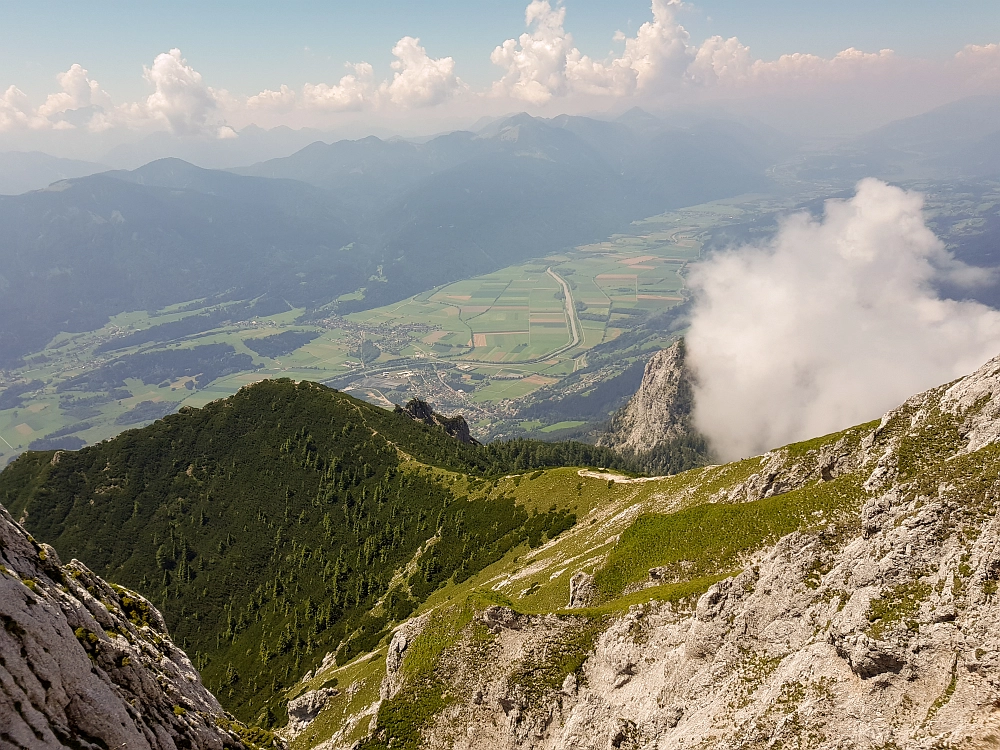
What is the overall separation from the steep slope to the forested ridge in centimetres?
4513

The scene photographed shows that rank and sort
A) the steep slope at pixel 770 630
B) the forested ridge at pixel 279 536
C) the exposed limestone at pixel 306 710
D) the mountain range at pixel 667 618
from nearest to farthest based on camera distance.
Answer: the steep slope at pixel 770 630 → the mountain range at pixel 667 618 → the exposed limestone at pixel 306 710 → the forested ridge at pixel 279 536

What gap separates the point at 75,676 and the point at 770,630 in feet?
147

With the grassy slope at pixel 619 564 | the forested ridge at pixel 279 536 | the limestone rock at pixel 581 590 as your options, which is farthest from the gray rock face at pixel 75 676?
the forested ridge at pixel 279 536

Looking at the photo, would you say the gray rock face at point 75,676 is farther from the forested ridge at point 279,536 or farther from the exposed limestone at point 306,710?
the forested ridge at point 279,536

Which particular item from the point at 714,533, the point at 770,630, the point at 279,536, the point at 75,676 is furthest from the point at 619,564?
the point at 279,536

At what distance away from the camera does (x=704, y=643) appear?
1673 inches

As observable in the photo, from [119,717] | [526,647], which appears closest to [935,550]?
[526,647]

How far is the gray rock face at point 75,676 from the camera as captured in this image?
24328 mm

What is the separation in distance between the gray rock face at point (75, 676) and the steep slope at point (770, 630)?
26.3 meters

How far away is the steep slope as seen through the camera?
2942 centimetres

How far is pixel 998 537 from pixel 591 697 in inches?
1343

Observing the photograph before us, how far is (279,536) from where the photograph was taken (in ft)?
557

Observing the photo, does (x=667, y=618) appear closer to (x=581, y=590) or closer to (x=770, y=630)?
(x=770, y=630)

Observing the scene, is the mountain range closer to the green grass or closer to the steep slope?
the steep slope
